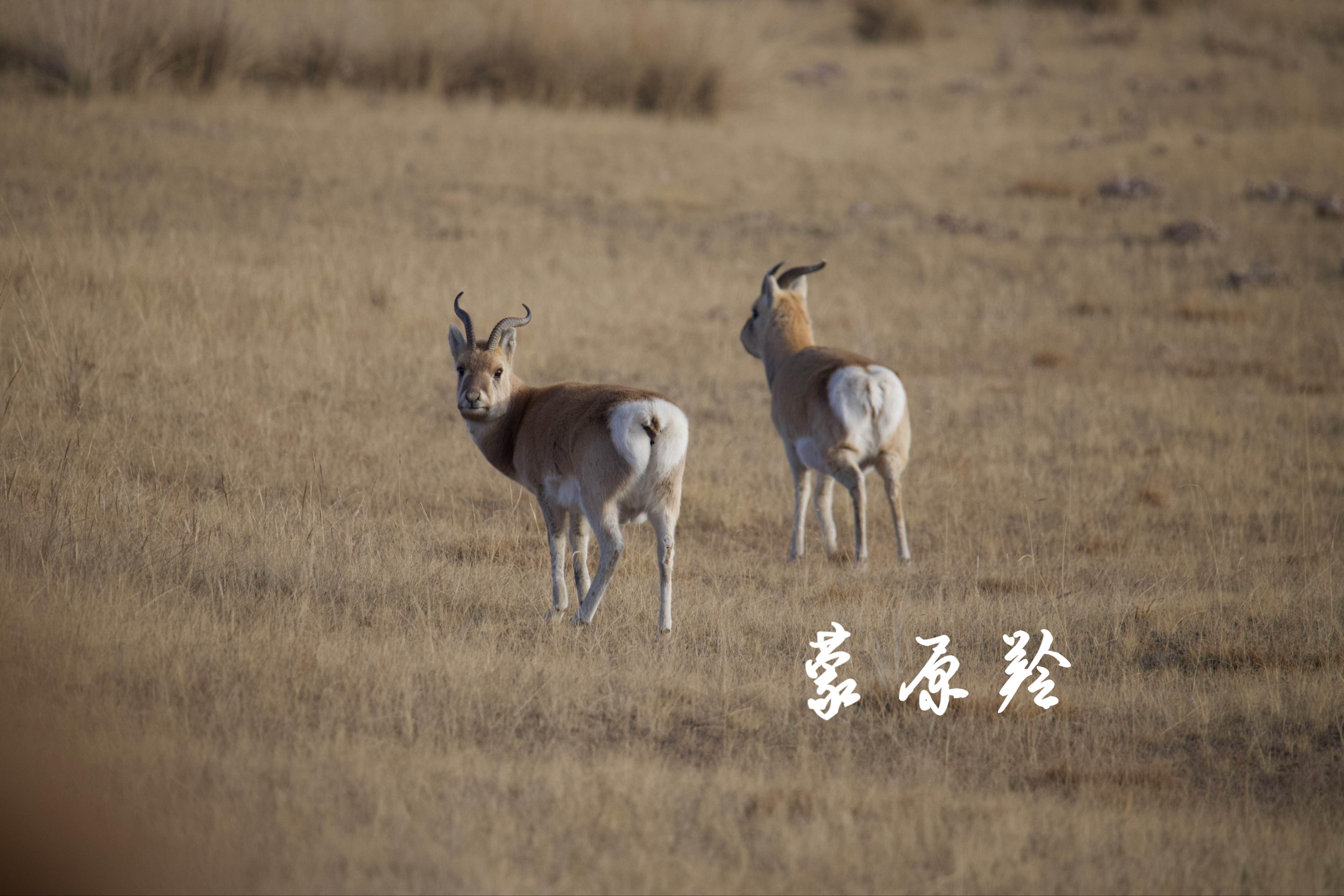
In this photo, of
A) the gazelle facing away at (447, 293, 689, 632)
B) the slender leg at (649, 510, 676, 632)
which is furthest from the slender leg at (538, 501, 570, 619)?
the slender leg at (649, 510, 676, 632)

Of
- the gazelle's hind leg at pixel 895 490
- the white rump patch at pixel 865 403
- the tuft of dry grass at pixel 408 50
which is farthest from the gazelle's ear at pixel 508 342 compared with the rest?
the tuft of dry grass at pixel 408 50

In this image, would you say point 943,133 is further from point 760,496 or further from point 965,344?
point 760,496

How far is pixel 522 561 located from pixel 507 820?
3.70 metres

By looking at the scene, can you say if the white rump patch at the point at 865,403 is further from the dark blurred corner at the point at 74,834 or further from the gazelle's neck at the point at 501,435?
the dark blurred corner at the point at 74,834

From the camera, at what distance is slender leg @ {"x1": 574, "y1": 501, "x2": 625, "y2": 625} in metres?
6.22

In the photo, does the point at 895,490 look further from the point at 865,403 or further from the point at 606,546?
the point at 606,546

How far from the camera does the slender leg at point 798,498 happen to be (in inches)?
A: 346

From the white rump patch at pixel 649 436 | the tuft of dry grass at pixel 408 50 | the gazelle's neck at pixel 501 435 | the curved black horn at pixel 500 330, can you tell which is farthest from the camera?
the tuft of dry grass at pixel 408 50

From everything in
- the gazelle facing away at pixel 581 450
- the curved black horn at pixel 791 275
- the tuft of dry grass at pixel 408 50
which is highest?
the tuft of dry grass at pixel 408 50

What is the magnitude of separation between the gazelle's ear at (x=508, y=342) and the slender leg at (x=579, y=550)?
3.47 ft

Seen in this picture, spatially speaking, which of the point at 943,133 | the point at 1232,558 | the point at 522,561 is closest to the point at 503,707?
the point at 522,561

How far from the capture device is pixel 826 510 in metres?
9.06

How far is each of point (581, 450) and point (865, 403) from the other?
2692 mm

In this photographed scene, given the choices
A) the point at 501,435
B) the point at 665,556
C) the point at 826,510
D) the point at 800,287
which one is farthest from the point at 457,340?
the point at 800,287
